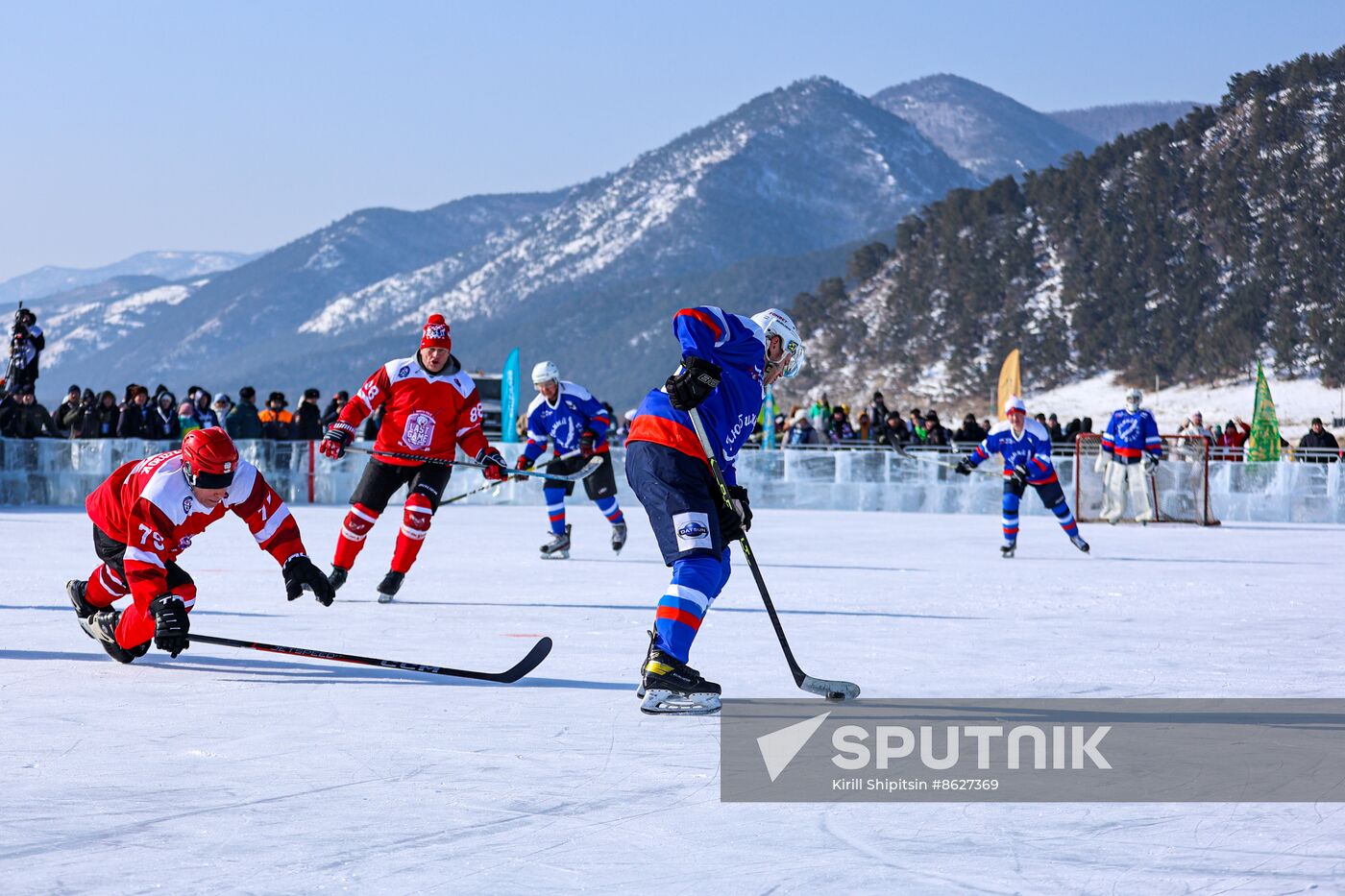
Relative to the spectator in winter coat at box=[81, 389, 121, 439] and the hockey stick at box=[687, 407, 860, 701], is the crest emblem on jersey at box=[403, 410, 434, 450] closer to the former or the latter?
the hockey stick at box=[687, 407, 860, 701]

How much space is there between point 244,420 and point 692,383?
53.4ft

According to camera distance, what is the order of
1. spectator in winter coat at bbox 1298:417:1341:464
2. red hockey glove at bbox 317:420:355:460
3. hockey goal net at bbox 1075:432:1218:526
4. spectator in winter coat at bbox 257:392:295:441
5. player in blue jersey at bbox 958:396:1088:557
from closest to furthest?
1. red hockey glove at bbox 317:420:355:460
2. player in blue jersey at bbox 958:396:1088:557
3. hockey goal net at bbox 1075:432:1218:526
4. spectator in winter coat at bbox 1298:417:1341:464
5. spectator in winter coat at bbox 257:392:295:441

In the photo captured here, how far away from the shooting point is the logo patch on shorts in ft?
17.4

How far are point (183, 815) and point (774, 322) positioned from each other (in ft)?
9.89

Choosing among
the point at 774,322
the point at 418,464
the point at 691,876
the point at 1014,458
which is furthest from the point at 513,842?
the point at 1014,458

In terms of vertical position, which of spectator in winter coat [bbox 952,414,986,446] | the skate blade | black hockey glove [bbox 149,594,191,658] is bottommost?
the skate blade

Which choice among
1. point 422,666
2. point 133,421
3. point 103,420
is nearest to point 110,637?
point 422,666

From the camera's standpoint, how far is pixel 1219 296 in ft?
189

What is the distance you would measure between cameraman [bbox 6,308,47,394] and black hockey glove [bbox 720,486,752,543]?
37.7 feet

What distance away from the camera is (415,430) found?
916 centimetres

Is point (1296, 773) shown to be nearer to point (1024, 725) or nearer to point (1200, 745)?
point (1200, 745)

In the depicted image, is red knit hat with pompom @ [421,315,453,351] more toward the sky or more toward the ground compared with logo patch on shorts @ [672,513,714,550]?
more toward the sky

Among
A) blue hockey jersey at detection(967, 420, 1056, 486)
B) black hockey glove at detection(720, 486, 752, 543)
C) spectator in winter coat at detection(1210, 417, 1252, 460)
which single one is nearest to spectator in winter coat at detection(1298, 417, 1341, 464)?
spectator in winter coat at detection(1210, 417, 1252, 460)
